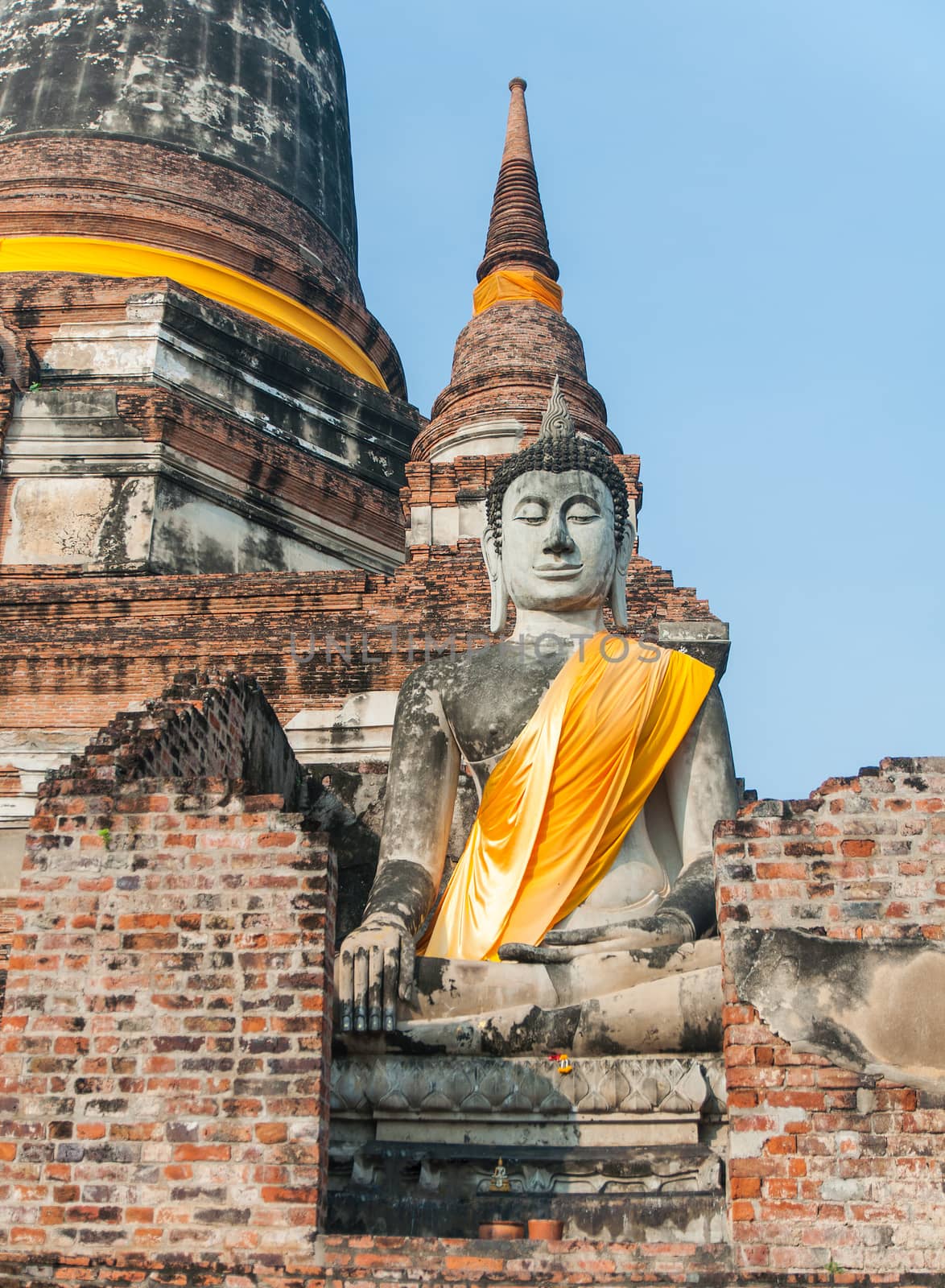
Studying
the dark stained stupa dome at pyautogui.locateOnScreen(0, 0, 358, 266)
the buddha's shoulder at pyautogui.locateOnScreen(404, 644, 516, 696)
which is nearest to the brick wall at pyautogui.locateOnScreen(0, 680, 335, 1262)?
the buddha's shoulder at pyautogui.locateOnScreen(404, 644, 516, 696)

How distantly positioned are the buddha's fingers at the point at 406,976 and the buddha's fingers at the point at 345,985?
18cm

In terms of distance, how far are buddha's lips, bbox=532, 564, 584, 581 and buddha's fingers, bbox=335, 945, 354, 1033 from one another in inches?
94.0

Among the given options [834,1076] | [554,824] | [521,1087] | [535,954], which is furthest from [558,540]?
[834,1076]

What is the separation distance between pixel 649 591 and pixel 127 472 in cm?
588

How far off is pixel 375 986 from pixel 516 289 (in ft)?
39.8

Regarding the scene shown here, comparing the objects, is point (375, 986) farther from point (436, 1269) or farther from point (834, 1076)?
point (834, 1076)

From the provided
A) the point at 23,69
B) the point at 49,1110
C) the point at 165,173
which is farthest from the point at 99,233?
the point at 49,1110

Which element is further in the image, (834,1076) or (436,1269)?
(834,1076)

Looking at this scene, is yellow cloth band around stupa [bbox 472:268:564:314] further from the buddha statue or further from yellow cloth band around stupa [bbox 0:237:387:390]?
the buddha statue

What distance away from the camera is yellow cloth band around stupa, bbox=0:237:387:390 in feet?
59.3

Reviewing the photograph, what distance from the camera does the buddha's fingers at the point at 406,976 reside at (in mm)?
6484

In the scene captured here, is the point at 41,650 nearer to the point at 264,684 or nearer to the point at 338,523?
the point at 264,684

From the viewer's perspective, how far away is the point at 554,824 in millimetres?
7371

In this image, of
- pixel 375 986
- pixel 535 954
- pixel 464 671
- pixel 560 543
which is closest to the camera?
pixel 375 986
